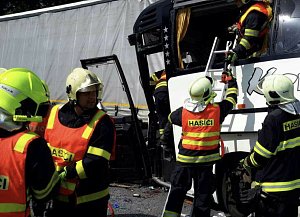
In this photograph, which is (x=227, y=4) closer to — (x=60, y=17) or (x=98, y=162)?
(x=98, y=162)

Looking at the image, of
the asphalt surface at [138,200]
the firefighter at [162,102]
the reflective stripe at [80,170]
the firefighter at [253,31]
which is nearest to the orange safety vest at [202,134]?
the firefighter at [253,31]

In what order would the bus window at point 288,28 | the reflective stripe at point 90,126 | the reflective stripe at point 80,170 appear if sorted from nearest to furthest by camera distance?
the reflective stripe at point 80,170
the reflective stripe at point 90,126
the bus window at point 288,28

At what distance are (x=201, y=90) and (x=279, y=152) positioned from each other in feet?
4.08

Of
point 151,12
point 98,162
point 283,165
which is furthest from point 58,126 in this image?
point 151,12

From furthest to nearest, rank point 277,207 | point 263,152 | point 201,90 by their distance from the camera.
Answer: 1. point 201,90
2. point 277,207
3. point 263,152

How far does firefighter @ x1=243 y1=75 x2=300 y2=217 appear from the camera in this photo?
3641 millimetres

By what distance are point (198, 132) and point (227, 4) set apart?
146 centimetres

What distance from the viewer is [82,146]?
3.10 metres

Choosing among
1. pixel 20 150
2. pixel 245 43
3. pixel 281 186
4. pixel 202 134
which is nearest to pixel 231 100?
pixel 202 134

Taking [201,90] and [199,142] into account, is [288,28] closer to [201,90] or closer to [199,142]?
[201,90]

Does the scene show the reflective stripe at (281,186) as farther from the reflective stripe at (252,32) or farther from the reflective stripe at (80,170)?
the reflective stripe at (252,32)

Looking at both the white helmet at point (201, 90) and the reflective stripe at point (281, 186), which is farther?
the white helmet at point (201, 90)

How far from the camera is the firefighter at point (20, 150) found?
244 cm

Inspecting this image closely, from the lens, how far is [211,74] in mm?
5117
